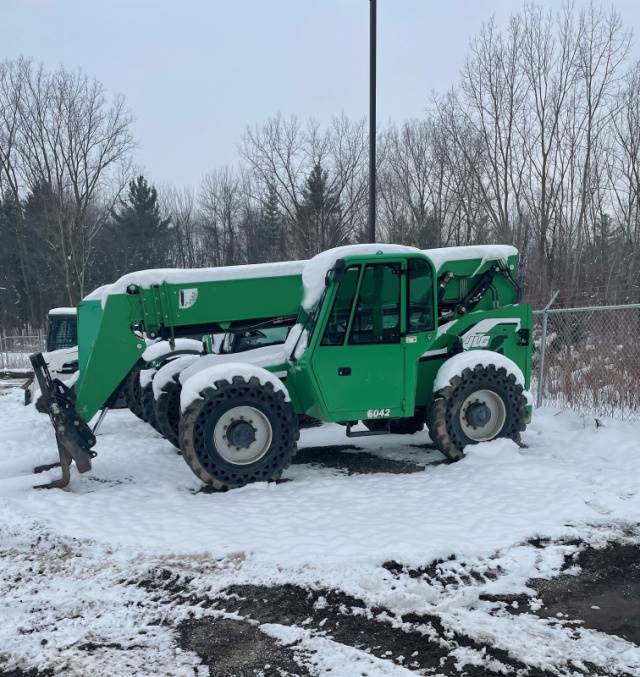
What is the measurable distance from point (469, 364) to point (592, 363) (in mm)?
3941

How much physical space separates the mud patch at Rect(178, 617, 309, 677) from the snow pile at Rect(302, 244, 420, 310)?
12.9 feet

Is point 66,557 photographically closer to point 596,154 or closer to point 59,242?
point 596,154

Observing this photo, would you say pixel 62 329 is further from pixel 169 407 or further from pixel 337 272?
pixel 337 272

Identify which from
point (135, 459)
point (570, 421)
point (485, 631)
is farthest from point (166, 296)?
point (570, 421)

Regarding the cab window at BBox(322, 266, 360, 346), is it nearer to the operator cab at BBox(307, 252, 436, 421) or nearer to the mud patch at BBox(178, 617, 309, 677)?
the operator cab at BBox(307, 252, 436, 421)

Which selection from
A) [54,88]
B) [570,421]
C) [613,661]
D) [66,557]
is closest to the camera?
[613,661]

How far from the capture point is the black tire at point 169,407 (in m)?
8.22

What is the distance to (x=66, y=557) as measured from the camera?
4879 mm

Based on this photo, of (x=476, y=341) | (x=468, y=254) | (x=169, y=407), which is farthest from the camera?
(x=169, y=407)

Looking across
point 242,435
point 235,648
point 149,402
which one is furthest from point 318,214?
point 235,648

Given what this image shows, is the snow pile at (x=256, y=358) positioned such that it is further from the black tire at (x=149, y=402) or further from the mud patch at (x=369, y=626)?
the mud patch at (x=369, y=626)

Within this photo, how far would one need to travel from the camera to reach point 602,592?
4113 millimetres

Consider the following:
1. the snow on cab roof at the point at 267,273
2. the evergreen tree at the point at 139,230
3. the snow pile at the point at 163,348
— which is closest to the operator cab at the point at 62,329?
the snow pile at the point at 163,348

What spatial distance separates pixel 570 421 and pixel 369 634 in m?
6.69
